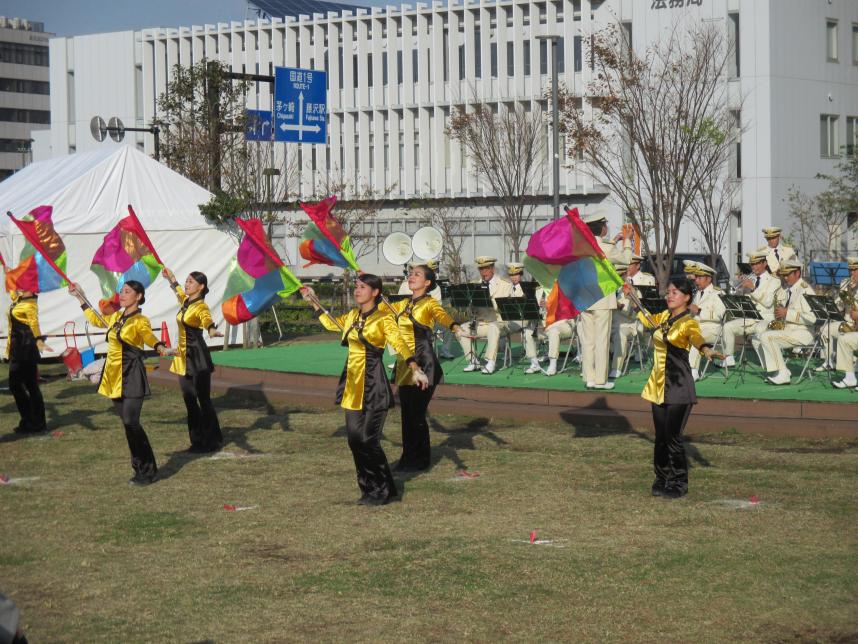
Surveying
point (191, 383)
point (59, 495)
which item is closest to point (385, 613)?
point (59, 495)

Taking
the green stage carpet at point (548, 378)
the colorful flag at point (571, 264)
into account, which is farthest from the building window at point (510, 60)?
the colorful flag at point (571, 264)

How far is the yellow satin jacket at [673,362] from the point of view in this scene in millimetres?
10023

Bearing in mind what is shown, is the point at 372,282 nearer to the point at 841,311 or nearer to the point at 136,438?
the point at 136,438

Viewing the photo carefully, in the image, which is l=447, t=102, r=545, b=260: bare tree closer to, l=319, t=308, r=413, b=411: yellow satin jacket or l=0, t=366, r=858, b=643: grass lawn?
l=0, t=366, r=858, b=643: grass lawn

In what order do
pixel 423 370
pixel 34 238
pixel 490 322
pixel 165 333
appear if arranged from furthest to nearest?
pixel 165 333 < pixel 490 322 < pixel 34 238 < pixel 423 370

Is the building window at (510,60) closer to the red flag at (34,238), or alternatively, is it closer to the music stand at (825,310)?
the music stand at (825,310)

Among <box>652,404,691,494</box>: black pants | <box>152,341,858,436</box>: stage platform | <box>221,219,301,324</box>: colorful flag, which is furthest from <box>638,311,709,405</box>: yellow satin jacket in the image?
<box>221,219,301,324</box>: colorful flag

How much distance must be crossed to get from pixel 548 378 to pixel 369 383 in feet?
23.6

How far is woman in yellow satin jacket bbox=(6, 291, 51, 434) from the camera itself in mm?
14328

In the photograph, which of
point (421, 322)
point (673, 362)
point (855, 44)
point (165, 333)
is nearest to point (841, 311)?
point (673, 362)

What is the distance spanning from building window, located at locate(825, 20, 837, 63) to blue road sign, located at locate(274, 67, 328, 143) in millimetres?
24087

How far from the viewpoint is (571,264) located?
1202 cm

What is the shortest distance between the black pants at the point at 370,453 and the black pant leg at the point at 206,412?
3.28 metres

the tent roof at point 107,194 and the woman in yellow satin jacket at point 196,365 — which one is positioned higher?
the tent roof at point 107,194
